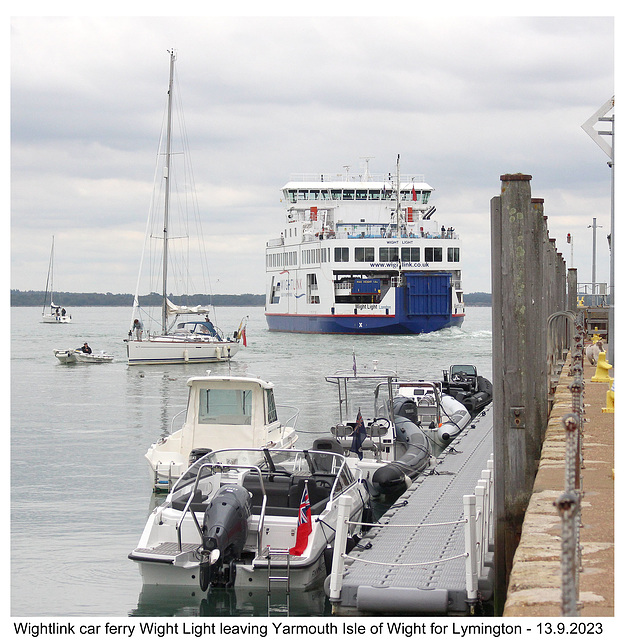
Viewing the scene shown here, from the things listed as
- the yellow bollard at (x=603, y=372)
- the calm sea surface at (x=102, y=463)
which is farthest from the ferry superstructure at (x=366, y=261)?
the yellow bollard at (x=603, y=372)

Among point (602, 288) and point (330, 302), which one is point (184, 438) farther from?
point (330, 302)

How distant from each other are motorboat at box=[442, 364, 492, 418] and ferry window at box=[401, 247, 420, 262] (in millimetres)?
35538

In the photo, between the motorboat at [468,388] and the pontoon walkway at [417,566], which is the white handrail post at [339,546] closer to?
the pontoon walkway at [417,566]

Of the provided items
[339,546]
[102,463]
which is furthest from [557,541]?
[102,463]

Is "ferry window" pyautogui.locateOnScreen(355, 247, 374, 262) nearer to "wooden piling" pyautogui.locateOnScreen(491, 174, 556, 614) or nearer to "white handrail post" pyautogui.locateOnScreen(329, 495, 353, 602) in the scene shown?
"wooden piling" pyautogui.locateOnScreen(491, 174, 556, 614)

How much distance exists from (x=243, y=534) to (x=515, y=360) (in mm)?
3577

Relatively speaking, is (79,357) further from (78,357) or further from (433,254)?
(433,254)

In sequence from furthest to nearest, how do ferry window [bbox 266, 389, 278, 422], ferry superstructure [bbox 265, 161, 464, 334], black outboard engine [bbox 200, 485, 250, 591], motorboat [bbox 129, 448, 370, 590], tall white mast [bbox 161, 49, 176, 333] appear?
ferry superstructure [bbox 265, 161, 464, 334]
tall white mast [bbox 161, 49, 176, 333]
ferry window [bbox 266, 389, 278, 422]
motorboat [bbox 129, 448, 370, 590]
black outboard engine [bbox 200, 485, 250, 591]

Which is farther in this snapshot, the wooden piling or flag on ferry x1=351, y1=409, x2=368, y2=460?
flag on ferry x1=351, y1=409, x2=368, y2=460

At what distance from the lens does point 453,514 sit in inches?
453

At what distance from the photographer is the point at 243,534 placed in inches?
381

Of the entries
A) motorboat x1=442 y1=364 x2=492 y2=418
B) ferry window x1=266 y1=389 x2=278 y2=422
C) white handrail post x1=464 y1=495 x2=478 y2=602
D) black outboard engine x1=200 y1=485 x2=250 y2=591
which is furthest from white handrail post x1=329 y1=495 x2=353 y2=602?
motorboat x1=442 y1=364 x2=492 y2=418

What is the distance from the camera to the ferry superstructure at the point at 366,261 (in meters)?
62.4

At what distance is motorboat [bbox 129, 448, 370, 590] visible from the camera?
31.1 feet
